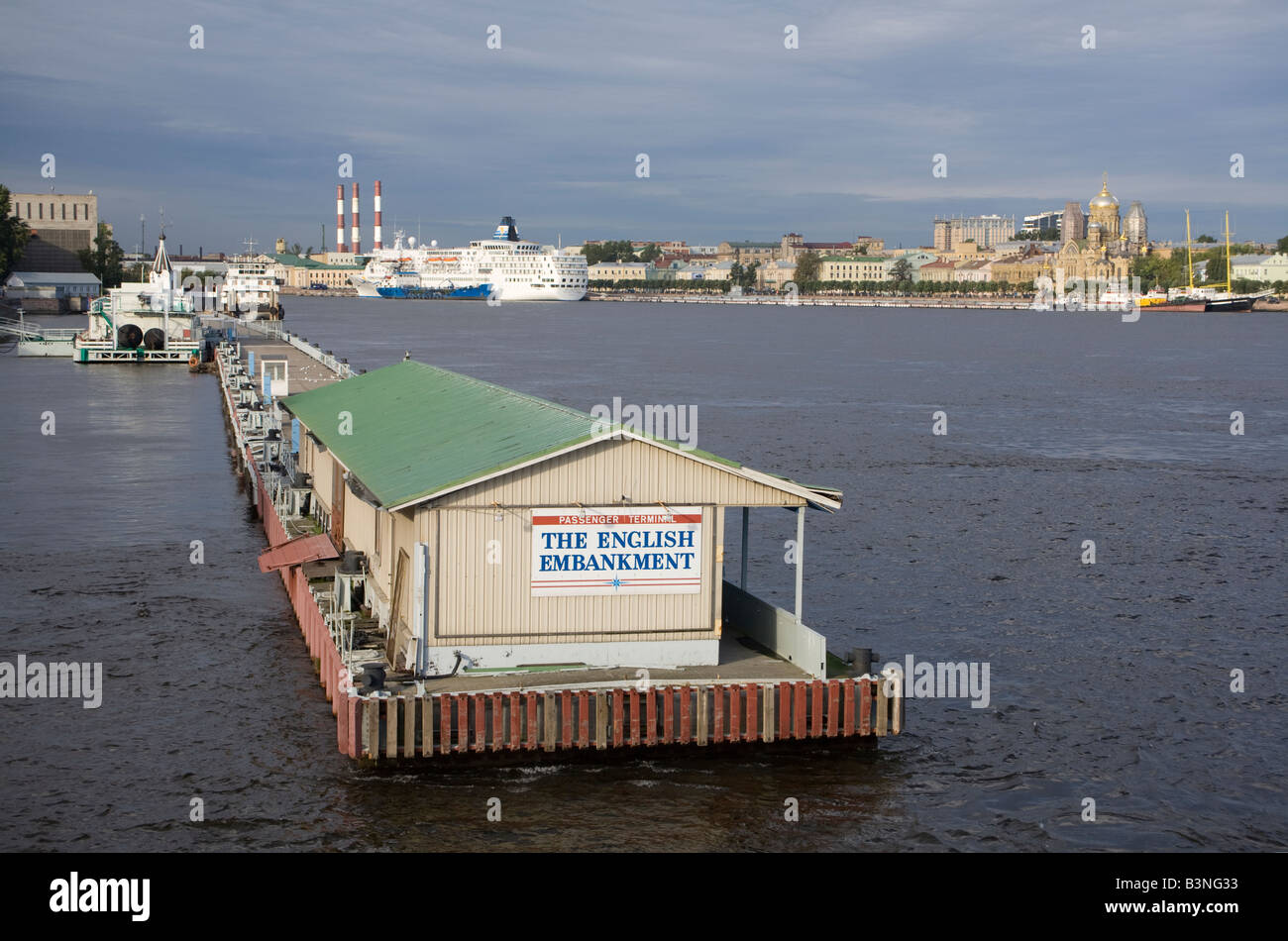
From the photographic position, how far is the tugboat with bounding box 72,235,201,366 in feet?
279

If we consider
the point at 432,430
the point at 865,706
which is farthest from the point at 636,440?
the point at 432,430

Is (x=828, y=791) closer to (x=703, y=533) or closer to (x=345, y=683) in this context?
(x=703, y=533)

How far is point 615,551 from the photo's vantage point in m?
18.6

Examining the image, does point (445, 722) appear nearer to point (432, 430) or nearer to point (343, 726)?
point (343, 726)

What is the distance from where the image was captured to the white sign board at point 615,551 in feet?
60.3

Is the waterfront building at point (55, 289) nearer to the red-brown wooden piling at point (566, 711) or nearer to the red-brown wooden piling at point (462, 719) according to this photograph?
the red-brown wooden piling at point (462, 719)

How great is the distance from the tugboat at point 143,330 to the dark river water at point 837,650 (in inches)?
1049

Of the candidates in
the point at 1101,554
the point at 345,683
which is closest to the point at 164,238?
the point at 1101,554

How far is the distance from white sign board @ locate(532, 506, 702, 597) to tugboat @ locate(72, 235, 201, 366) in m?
69.6

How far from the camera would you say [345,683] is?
18188mm

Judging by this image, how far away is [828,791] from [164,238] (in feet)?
322

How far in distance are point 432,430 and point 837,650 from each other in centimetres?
766

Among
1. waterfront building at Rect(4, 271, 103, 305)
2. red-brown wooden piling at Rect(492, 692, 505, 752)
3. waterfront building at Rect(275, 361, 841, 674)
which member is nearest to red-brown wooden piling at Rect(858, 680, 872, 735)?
waterfront building at Rect(275, 361, 841, 674)
